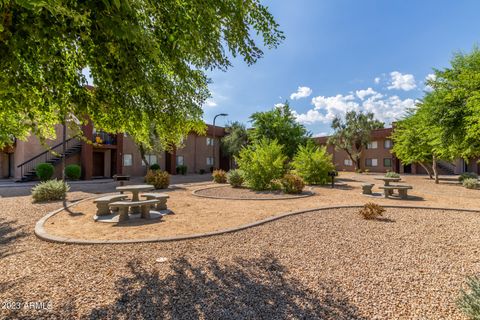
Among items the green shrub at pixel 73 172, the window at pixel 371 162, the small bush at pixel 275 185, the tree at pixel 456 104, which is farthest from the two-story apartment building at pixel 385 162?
the green shrub at pixel 73 172

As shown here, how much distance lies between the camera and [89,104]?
4227 mm

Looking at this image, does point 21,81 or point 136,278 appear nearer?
point 21,81

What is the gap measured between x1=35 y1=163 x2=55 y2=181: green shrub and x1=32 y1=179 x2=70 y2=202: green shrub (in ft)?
32.3

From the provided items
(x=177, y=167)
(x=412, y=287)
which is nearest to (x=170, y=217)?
(x=412, y=287)

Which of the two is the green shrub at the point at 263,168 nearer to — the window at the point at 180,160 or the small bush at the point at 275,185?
the small bush at the point at 275,185

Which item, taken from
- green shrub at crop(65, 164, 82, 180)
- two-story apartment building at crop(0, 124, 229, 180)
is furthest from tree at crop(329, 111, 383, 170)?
green shrub at crop(65, 164, 82, 180)

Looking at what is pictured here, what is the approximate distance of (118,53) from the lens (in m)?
3.24

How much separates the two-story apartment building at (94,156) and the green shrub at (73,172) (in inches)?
32.5

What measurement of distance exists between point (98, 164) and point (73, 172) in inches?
165

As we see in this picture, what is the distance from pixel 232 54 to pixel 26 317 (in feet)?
14.9

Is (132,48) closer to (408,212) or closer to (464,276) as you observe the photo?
(464,276)

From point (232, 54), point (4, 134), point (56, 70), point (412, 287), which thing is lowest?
point (412, 287)

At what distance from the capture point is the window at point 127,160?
25.4 metres

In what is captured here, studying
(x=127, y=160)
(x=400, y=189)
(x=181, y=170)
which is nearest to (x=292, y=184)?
(x=400, y=189)
